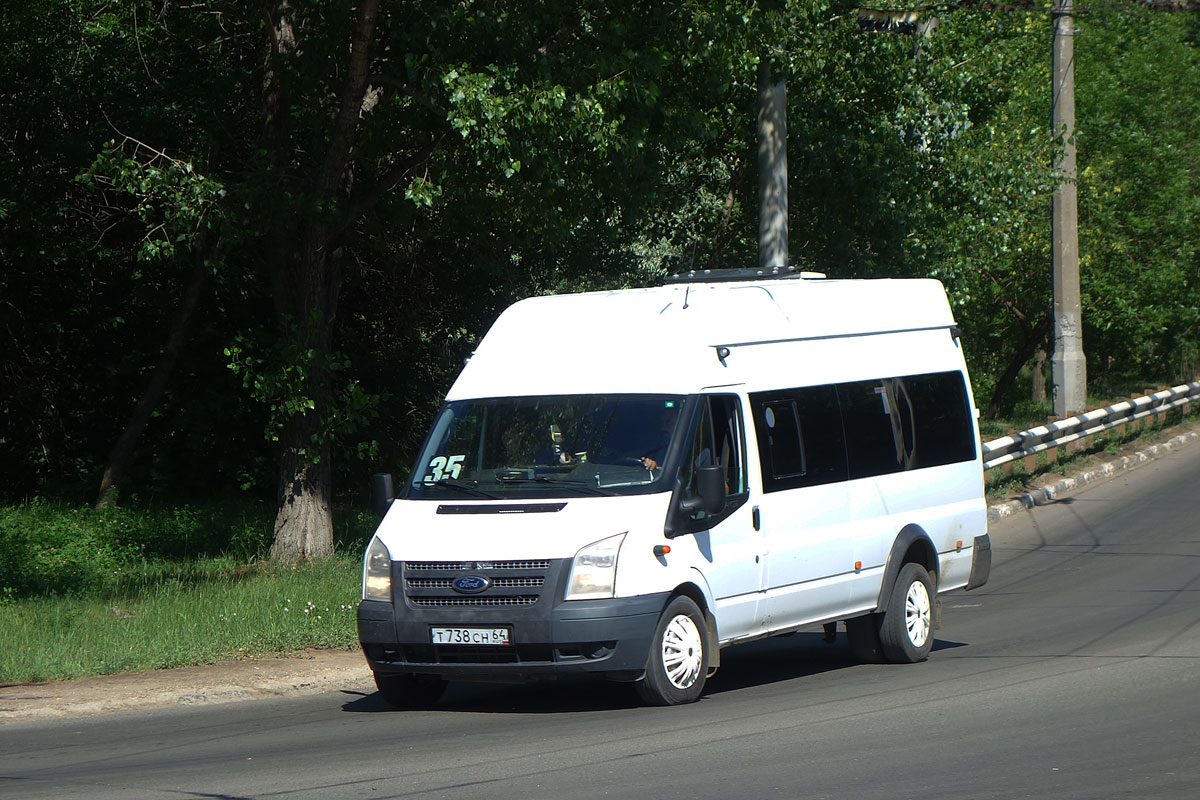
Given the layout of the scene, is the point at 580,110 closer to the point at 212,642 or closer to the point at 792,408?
the point at 792,408

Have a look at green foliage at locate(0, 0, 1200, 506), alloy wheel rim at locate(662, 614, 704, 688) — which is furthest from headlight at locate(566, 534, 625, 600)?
green foliage at locate(0, 0, 1200, 506)

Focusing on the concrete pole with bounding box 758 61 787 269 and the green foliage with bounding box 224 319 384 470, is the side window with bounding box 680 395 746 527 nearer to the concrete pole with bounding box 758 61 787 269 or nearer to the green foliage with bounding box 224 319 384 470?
the concrete pole with bounding box 758 61 787 269

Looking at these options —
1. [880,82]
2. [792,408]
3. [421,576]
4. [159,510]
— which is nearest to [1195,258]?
[880,82]

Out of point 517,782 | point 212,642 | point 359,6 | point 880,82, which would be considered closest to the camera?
point 517,782

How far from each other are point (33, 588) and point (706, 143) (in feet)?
34.5

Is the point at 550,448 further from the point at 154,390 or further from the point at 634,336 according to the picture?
the point at 154,390

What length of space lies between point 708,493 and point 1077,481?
48.0 feet

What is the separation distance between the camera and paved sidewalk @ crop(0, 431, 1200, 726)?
9500 millimetres

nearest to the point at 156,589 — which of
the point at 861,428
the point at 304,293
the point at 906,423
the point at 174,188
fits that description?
the point at 304,293

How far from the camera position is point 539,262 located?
22.2 meters

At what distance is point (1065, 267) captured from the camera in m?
24.2

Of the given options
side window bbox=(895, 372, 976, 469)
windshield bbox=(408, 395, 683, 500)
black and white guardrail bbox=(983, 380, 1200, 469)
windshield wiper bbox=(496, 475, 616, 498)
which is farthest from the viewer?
black and white guardrail bbox=(983, 380, 1200, 469)

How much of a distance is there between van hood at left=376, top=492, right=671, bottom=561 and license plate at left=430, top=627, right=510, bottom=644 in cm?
41

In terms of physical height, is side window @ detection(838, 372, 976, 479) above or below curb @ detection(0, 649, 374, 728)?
above
